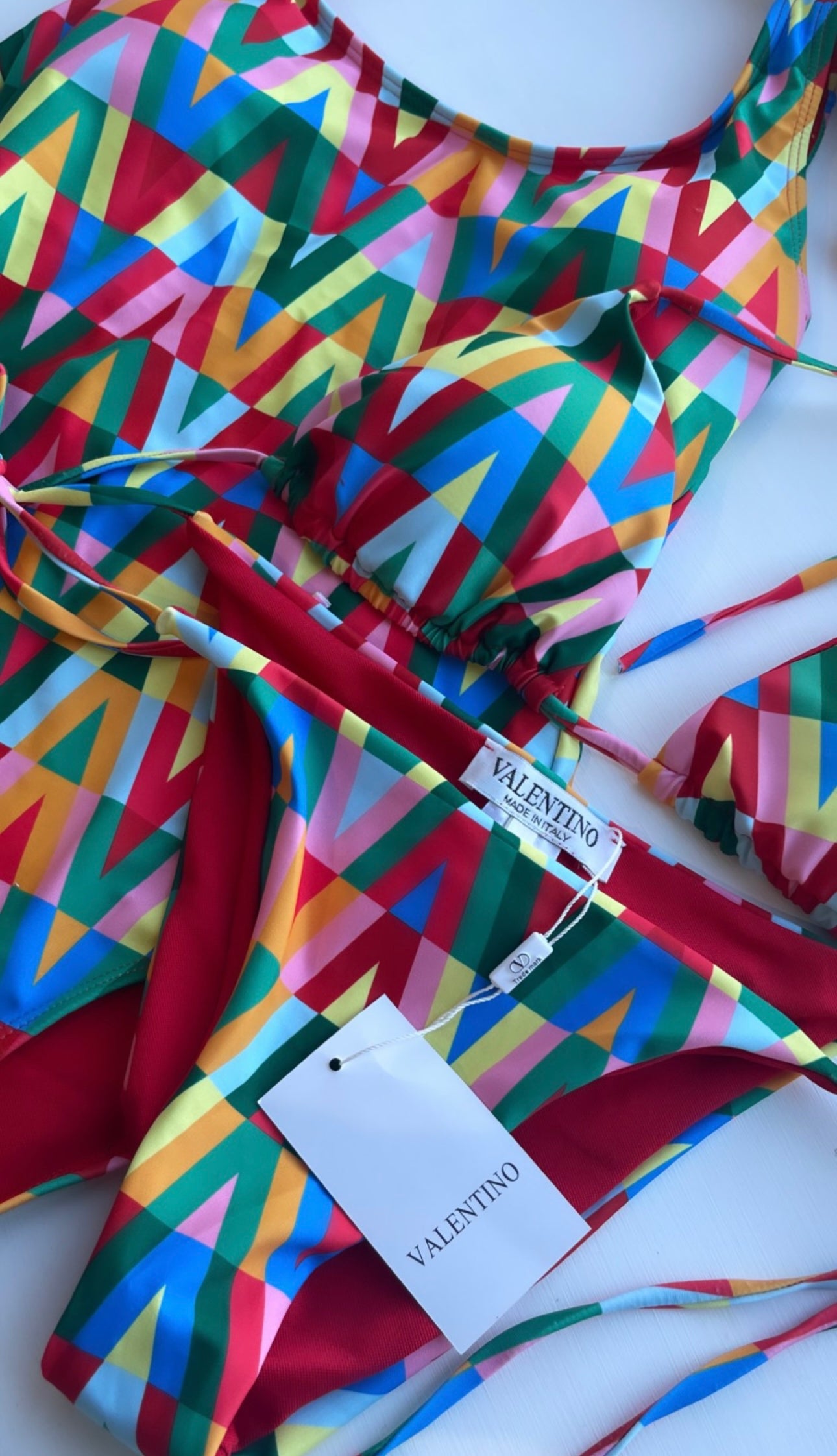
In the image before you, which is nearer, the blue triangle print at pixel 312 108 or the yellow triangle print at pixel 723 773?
the yellow triangle print at pixel 723 773

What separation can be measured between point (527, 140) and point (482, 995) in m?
0.74

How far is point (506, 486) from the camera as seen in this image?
33.2 inches

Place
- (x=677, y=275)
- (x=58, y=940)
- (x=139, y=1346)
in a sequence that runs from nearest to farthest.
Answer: (x=139, y=1346) → (x=58, y=940) → (x=677, y=275)

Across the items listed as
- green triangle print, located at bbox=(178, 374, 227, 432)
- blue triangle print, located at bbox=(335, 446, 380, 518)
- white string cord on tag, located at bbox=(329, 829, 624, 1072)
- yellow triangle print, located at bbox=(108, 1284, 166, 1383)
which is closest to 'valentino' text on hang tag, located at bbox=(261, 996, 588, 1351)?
white string cord on tag, located at bbox=(329, 829, 624, 1072)

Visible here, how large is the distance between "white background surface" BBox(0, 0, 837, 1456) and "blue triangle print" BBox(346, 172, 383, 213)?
164 mm

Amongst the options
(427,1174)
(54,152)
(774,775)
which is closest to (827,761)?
(774,775)

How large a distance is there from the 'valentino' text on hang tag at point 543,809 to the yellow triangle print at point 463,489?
181 millimetres

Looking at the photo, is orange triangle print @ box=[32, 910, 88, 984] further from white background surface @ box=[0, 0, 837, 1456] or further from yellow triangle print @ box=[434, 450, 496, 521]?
yellow triangle print @ box=[434, 450, 496, 521]

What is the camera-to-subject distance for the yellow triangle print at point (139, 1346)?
70 centimetres

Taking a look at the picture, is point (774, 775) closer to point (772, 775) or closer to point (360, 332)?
point (772, 775)

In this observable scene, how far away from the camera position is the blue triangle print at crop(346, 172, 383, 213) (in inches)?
39.2

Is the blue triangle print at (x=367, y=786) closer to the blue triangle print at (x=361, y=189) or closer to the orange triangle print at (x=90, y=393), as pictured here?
the orange triangle print at (x=90, y=393)

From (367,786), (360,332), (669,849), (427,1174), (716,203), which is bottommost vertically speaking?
(427,1174)

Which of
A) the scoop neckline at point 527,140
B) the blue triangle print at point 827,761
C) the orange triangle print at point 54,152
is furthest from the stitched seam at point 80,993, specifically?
the scoop neckline at point 527,140
